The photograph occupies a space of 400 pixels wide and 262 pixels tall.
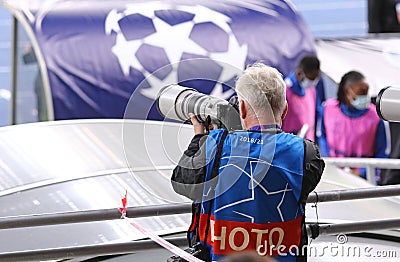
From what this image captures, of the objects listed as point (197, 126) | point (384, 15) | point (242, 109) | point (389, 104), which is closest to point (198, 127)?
point (197, 126)

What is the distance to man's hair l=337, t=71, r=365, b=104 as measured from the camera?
6.17 m

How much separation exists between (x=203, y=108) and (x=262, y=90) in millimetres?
187

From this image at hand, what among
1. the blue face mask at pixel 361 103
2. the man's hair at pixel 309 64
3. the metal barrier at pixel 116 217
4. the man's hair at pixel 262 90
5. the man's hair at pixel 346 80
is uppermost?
the man's hair at pixel 309 64

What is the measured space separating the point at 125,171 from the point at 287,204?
1.52 m

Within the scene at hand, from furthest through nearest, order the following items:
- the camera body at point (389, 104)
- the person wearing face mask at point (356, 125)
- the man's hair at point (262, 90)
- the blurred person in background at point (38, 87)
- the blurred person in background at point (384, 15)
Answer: the blurred person in background at point (384, 15)
the blurred person in background at point (38, 87)
the person wearing face mask at point (356, 125)
the camera body at point (389, 104)
the man's hair at point (262, 90)

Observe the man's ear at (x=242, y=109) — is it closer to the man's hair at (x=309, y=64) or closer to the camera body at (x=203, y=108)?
the camera body at (x=203, y=108)

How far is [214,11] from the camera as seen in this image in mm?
6926

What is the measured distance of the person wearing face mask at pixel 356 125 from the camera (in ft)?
20.2

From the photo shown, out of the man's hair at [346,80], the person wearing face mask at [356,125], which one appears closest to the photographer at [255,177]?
the person wearing face mask at [356,125]

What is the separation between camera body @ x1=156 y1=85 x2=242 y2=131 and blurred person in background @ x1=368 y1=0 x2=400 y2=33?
6.79 m

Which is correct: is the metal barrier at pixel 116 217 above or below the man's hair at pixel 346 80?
below

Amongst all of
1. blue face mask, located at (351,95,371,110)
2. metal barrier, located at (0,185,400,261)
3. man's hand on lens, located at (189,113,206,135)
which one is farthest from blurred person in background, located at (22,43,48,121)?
man's hand on lens, located at (189,113,206,135)

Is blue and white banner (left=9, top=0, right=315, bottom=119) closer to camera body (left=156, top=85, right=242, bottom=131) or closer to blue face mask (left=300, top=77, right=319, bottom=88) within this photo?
blue face mask (left=300, top=77, right=319, bottom=88)

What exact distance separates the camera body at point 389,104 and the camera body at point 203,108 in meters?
0.45
